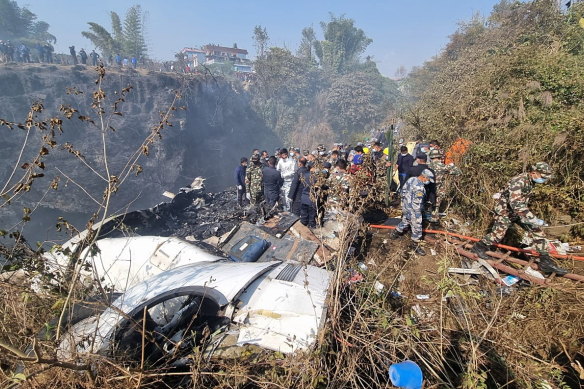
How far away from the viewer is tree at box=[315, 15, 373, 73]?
36719mm

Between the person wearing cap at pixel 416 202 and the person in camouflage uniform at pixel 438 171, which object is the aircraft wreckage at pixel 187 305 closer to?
the person wearing cap at pixel 416 202

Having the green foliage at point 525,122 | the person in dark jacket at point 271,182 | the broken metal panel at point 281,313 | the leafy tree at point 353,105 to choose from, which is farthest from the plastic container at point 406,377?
the leafy tree at point 353,105

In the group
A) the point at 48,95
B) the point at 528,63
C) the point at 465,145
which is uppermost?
the point at 48,95

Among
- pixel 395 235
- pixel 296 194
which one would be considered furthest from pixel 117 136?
pixel 395 235

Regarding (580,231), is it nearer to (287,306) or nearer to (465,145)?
(465,145)

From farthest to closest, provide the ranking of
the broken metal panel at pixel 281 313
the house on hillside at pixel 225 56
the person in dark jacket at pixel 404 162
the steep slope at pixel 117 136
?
the house on hillside at pixel 225 56
the steep slope at pixel 117 136
the person in dark jacket at pixel 404 162
the broken metal panel at pixel 281 313

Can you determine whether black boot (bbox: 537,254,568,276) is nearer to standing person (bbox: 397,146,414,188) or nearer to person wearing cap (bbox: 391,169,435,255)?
person wearing cap (bbox: 391,169,435,255)

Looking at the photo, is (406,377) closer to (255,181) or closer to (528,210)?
(528,210)

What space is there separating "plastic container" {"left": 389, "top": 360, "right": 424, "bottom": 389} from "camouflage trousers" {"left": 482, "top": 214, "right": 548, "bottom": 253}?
3.32 metres

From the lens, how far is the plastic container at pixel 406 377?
1694mm

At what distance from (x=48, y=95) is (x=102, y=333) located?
21168 millimetres

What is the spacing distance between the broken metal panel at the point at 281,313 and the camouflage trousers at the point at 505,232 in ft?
9.56

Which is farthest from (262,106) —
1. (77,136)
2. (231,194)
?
(231,194)

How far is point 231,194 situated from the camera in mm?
11391
